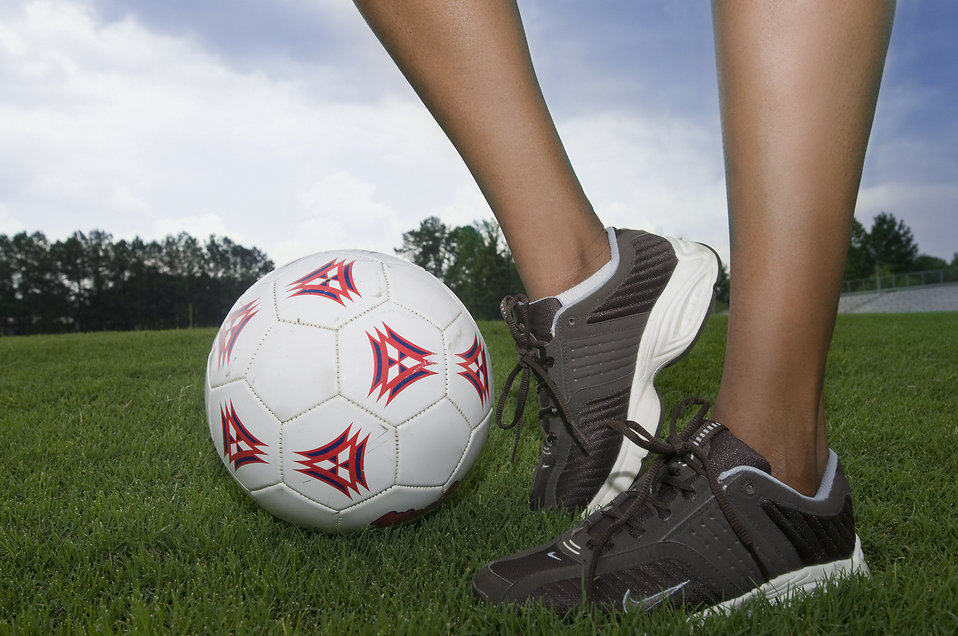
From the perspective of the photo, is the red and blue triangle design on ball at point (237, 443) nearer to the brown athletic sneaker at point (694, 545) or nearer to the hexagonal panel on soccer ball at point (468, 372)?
the hexagonal panel on soccer ball at point (468, 372)

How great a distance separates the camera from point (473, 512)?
7.02 ft

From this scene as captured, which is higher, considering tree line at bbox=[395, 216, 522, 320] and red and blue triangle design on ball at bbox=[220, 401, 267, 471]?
tree line at bbox=[395, 216, 522, 320]

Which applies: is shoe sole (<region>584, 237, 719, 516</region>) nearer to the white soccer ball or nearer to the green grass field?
the green grass field

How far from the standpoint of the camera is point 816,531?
5.07 feet

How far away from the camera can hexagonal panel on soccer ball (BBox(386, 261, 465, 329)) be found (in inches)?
81.2

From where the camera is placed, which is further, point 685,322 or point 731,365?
point 685,322

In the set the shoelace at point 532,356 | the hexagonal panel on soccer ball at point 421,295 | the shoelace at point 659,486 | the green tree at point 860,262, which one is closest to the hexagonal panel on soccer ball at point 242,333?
the hexagonal panel on soccer ball at point 421,295

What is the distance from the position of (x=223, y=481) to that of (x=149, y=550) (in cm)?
60

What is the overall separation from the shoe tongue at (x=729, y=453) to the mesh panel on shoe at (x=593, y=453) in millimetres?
484

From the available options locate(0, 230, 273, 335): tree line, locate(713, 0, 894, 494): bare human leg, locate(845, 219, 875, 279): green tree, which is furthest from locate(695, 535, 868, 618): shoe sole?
locate(845, 219, 875, 279): green tree

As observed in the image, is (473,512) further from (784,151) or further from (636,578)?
(784,151)

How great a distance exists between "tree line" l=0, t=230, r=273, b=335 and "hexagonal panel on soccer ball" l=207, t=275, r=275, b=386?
256 ft

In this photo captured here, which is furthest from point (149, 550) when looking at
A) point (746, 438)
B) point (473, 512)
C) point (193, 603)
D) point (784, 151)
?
point (784, 151)

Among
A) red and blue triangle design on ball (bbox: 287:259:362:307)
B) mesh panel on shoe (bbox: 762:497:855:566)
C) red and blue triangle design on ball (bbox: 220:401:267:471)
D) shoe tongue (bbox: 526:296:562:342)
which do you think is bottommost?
mesh panel on shoe (bbox: 762:497:855:566)
